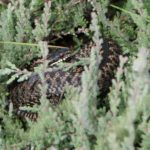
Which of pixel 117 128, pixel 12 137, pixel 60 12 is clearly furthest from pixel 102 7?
pixel 117 128

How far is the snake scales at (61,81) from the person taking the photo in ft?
8.30

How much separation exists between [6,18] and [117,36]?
716 millimetres

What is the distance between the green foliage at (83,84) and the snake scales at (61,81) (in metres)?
0.06

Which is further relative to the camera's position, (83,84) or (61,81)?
(61,81)

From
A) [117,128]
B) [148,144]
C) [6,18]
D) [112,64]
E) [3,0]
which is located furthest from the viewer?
[3,0]

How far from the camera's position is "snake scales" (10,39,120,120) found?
253 centimetres

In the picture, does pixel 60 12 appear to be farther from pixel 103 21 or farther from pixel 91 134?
pixel 91 134

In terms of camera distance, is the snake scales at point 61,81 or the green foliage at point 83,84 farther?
the snake scales at point 61,81

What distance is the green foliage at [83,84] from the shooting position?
5.77ft

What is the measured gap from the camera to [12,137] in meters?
2.41

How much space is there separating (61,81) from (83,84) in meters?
0.76

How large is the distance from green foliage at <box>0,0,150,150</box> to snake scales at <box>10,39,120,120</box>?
0.06m

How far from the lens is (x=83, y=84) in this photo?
1.82m

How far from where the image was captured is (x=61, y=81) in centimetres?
257
